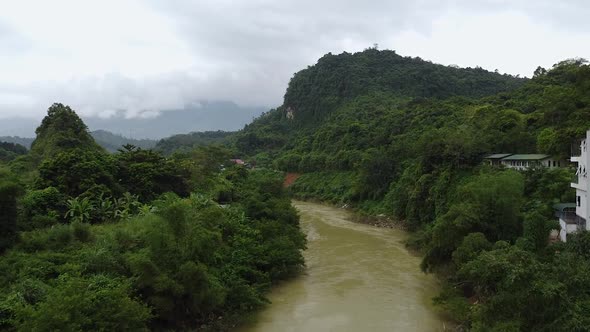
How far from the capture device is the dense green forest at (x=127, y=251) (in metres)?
13.4

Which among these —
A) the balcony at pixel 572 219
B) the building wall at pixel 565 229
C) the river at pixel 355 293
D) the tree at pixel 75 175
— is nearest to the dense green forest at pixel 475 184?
the building wall at pixel 565 229

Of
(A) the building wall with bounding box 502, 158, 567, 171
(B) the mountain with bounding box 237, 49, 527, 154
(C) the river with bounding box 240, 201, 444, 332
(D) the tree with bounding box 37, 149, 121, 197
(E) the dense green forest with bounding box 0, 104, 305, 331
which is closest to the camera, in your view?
(E) the dense green forest with bounding box 0, 104, 305, 331

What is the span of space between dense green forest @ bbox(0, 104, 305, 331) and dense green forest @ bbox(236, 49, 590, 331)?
9169 mm

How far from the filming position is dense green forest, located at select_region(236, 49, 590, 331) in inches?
536

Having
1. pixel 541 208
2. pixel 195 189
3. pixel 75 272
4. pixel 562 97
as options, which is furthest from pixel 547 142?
pixel 75 272

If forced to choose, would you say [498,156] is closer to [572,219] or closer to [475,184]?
[475,184]

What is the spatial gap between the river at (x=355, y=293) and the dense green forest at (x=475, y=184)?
1408 millimetres

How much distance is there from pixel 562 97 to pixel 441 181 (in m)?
11.8

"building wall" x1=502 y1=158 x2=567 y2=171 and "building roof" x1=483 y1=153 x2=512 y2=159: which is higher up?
"building roof" x1=483 y1=153 x2=512 y2=159

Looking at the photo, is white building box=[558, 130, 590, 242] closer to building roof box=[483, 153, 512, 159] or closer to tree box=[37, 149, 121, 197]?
building roof box=[483, 153, 512, 159]

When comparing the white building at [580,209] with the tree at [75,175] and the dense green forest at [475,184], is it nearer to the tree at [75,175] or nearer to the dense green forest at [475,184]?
the dense green forest at [475,184]

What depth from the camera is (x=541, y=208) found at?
21.9 meters

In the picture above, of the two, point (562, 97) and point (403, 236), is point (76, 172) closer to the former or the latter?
point (403, 236)

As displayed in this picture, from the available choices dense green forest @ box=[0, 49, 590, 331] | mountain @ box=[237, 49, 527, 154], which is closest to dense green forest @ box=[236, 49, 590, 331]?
dense green forest @ box=[0, 49, 590, 331]
